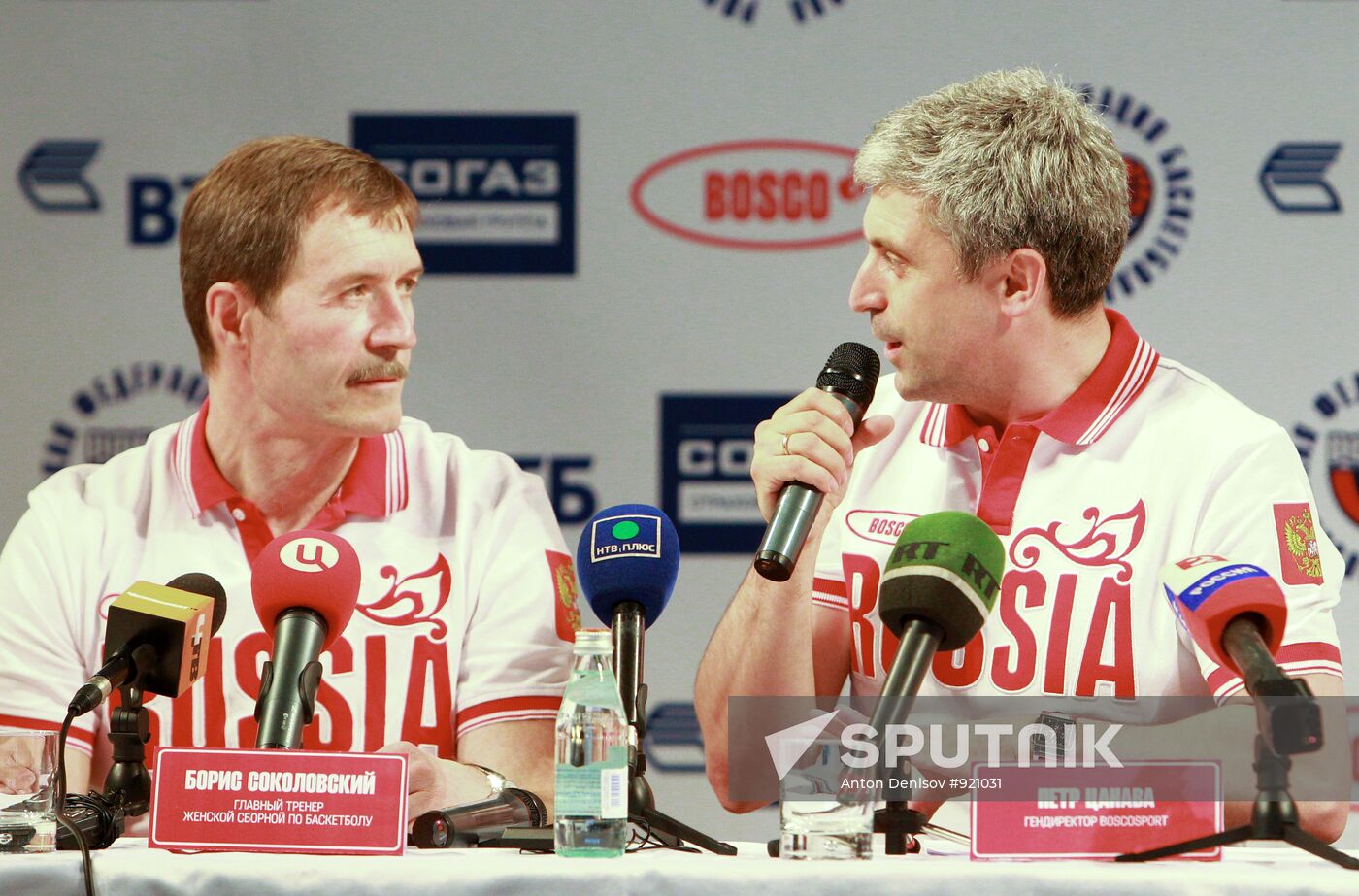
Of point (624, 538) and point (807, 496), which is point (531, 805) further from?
point (807, 496)

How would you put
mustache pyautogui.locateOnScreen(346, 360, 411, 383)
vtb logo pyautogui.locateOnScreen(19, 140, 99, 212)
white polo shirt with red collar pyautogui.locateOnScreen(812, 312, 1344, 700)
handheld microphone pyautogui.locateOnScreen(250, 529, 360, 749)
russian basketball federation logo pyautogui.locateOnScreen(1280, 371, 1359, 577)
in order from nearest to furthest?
handheld microphone pyautogui.locateOnScreen(250, 529, 360, 749), white polo shirt with red collar pyautogui.locateOnScreen(812, 312, 1344, 700), mustache pyautogui.locateOnScreen(346, 360, 411, 383), russian basketball federation logo pyautogui.locateOnScreen(1280, 371, 1359, 577), vtb logo pyautogui.locateOnScreen(19, 140, 99, 212)

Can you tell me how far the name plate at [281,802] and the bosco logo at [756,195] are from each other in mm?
2053

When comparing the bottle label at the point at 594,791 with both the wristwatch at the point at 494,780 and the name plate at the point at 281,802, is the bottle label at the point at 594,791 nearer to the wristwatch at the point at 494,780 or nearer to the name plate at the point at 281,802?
the name plate at the point at 281,802

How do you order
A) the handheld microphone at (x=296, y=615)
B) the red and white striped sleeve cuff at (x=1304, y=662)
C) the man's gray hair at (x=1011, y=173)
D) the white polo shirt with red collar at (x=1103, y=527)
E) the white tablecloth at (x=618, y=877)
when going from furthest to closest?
the man's gray hair at (x=1011, y=173) < the white polo shirt with red collar at (x=1103, y=527) < the red and white striped sleeve cuff at (x=1304, y=662) < the handheld microphone at (x=296, y=615) < the white tablecloth at (x=618, y=877)

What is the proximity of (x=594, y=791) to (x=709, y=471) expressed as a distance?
1870 millimetres

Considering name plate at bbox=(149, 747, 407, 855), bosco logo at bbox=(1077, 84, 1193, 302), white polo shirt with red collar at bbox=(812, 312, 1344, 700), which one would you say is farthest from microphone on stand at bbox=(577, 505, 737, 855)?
bosco logo at bbox=(1077, 84, 1193, 302)

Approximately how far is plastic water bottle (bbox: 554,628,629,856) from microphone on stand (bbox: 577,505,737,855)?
5 cm

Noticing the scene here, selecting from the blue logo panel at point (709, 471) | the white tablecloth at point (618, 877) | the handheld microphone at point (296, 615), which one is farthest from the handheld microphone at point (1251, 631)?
the blue logo panel at point (709, 471)

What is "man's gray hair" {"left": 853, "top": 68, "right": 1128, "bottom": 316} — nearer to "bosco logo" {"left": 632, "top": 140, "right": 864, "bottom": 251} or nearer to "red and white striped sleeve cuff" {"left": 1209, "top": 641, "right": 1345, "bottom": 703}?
"red and white striped sleeve cuff" {"left": 1209, "top": 641, "right": 1345, "bottom": 703}

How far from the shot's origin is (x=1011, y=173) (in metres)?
2.17

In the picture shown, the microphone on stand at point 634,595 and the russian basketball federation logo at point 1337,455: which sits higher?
the russian basketball federation logo at point 1337,455

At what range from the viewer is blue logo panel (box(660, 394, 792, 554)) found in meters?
3.32

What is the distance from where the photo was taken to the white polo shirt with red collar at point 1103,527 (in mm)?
2043

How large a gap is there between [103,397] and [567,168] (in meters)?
1.14
